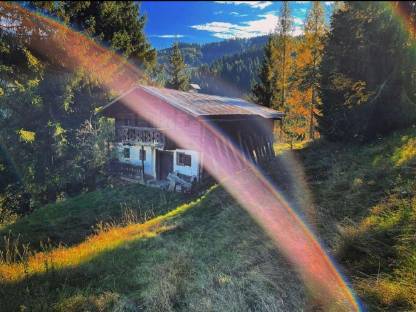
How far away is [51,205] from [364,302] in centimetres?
1986

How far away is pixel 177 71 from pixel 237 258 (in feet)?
121

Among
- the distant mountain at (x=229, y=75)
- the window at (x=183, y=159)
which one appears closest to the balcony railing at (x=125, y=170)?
the window at (x=183, y=159)

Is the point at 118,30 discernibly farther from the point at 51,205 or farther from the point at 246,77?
the point at 246,77

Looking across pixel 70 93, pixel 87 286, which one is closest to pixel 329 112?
pixel 87 286

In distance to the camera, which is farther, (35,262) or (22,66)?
(22,66)

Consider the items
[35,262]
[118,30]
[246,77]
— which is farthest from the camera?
[246,77]

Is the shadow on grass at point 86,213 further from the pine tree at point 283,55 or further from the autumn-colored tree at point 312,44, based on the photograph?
the pine tree at point 283,55

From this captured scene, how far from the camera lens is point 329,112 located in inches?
635

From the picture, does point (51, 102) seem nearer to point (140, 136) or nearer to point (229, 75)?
point (140, 136)

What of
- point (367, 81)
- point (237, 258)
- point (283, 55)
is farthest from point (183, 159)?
point (283, 55)

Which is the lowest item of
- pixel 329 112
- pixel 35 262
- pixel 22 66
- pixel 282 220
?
pixel 35 262

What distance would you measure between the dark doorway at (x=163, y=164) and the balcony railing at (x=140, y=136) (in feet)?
3.47

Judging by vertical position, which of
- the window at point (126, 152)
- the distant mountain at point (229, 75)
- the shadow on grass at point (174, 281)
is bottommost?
the shadow on grass at point (174, 281)

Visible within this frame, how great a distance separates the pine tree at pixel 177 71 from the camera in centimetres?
4009
